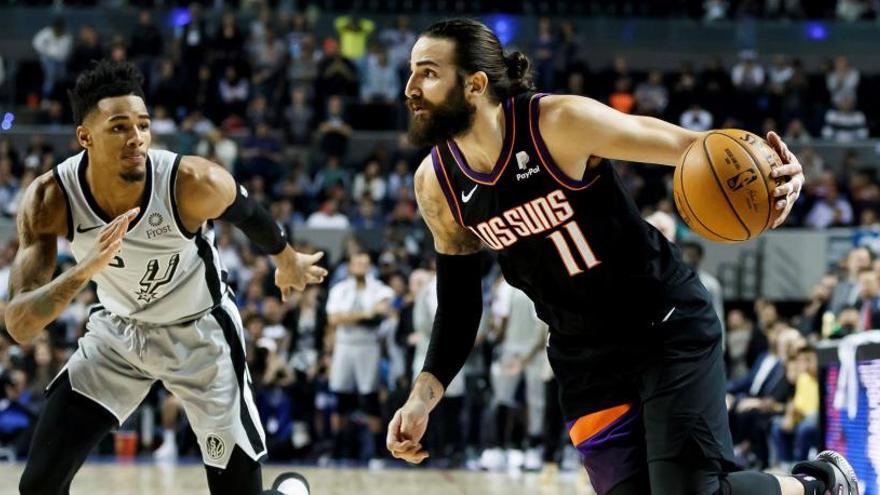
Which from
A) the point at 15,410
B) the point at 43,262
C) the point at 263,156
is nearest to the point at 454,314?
the point at 43,262

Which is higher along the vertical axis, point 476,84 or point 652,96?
point 476,84

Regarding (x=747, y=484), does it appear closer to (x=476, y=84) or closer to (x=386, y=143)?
(x=476, y=84)

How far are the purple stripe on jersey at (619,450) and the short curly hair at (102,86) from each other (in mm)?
2212

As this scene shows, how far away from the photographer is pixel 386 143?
1717cm

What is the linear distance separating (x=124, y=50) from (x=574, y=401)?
14.5m

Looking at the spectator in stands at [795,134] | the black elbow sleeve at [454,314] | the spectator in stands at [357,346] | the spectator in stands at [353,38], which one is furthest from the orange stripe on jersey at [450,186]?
the spectator in stands at [353,38]

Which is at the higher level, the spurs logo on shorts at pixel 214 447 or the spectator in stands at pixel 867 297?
the spurs logo on shorts at pixel 214 447

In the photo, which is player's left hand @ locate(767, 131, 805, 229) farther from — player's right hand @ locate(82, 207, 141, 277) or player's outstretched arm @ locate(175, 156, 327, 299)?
player's outstretched arm @ locate(175, 156, 327, 299)

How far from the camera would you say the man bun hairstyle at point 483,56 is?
3898 millimetres

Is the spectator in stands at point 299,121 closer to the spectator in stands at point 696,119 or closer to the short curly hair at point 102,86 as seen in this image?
the spectator in stands at point 696,119

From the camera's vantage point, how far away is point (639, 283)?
3.90 metres

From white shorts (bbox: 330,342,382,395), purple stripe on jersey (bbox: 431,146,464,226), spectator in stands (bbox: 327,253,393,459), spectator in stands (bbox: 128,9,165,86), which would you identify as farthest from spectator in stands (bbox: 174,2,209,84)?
purple stripe on jersey (bbox: 431,146,464,226)

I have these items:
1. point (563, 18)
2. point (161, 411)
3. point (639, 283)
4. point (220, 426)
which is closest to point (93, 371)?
point (220, 426)

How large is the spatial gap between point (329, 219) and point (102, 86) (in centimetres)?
1009
